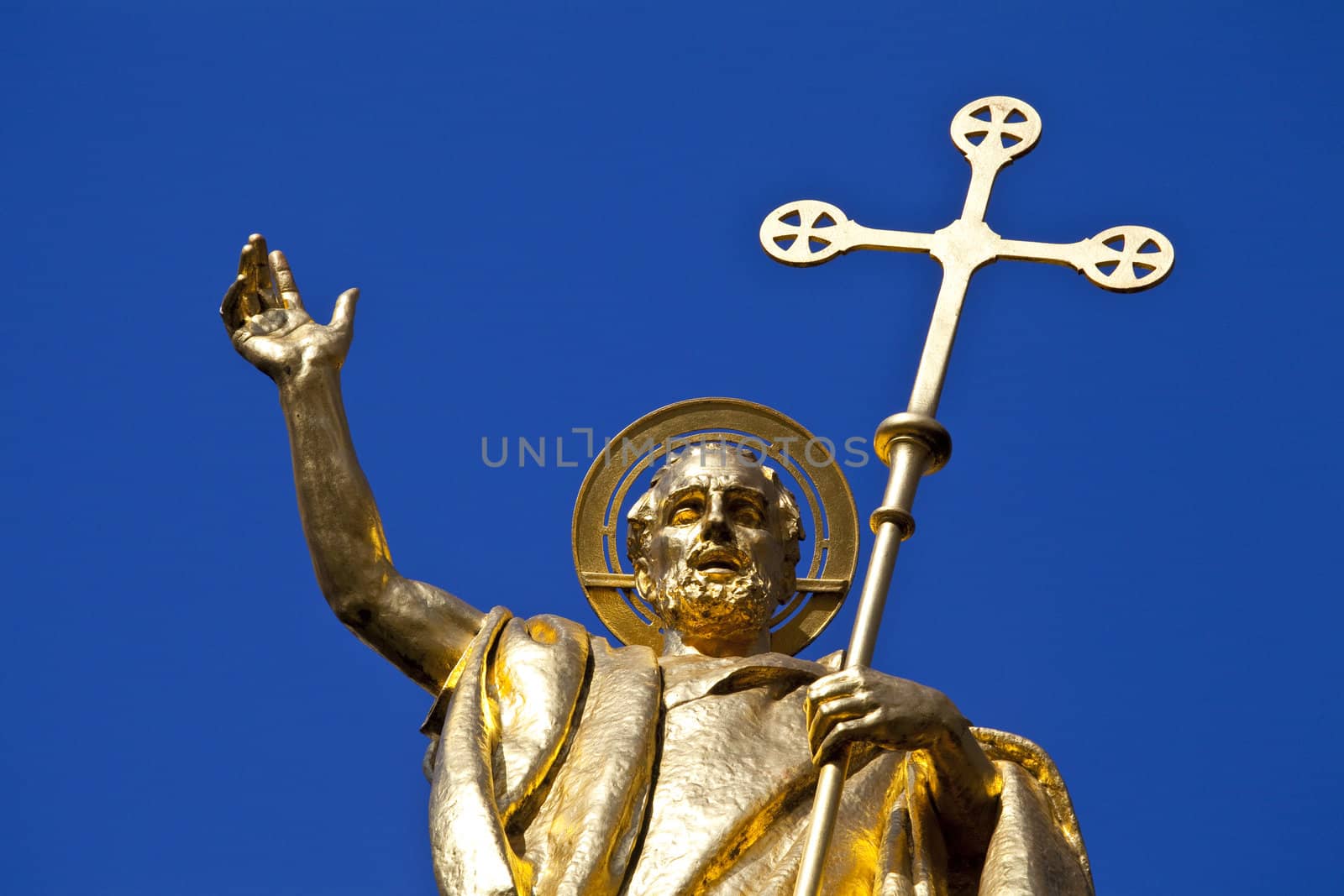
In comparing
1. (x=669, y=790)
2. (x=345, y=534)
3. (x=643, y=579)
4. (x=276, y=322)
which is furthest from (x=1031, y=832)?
(x=276, y=322)

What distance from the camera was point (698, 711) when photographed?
12.3 metres

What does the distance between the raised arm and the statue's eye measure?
1163 mm

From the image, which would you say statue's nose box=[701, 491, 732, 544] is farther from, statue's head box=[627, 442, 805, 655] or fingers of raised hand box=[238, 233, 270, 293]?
fingers of raised hand box=[238, 233, 270, 293]

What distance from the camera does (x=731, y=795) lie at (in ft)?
38.7

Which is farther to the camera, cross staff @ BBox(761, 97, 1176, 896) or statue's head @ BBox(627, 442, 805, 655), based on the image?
statue's head @ BBox(627, 442, 805, 655)

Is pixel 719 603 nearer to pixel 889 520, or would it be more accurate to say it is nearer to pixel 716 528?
pixel 716 528

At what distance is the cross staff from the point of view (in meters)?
11.2

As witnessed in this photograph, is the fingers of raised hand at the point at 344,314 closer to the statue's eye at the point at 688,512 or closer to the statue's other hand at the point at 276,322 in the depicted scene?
the statue's other hand at the point at 276,322

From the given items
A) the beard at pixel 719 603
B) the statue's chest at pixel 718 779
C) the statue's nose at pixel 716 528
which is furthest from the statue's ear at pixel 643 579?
the statue's chest at pixel 718 779

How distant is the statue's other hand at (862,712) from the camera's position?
1089cm

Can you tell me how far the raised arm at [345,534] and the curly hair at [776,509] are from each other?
1.21 metres

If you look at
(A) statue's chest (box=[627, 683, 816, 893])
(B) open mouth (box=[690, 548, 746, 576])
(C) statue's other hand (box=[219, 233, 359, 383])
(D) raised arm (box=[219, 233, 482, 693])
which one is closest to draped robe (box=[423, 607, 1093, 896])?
(A) statue's chest (box=[627, 683, 816, 893])

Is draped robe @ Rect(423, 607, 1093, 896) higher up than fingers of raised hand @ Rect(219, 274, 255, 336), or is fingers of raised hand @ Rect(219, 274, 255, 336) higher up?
fingers of raised hand @ Rect(219, 274, 255, 336)

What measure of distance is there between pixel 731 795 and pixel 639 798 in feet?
1.20
